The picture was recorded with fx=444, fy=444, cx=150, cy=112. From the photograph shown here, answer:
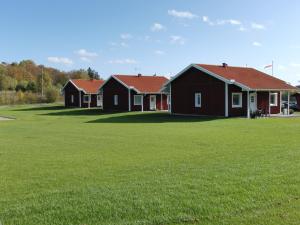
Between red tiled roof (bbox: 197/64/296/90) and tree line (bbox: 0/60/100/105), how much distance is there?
152 ft

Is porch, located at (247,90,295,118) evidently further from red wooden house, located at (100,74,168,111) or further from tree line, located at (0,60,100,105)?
tree line, located at (0,60,100,105)

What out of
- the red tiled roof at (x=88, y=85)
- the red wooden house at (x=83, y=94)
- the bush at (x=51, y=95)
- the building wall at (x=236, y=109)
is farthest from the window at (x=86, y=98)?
the building wall at (x=236, y=109)

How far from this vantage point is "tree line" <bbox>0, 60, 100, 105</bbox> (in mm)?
80375

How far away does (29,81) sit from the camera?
108m

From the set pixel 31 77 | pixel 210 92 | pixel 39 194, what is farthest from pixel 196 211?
pixel 31 77

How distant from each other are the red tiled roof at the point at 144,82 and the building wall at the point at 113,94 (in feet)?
2.86

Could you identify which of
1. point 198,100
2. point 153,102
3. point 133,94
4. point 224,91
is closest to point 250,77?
point 224,91

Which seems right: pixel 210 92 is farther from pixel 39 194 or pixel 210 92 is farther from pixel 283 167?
pixel 39 194

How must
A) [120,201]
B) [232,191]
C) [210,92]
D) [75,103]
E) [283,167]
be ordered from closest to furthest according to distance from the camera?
[120,201] < [232,191] < [283,167] < [210,92] < [75,103]

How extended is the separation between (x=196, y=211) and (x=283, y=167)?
415 centimetres

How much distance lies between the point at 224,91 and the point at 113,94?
19877mm

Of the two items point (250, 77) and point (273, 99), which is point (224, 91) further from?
point (273, 99)

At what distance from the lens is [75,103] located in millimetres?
65812

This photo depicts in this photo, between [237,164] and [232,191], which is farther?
[237,164]
